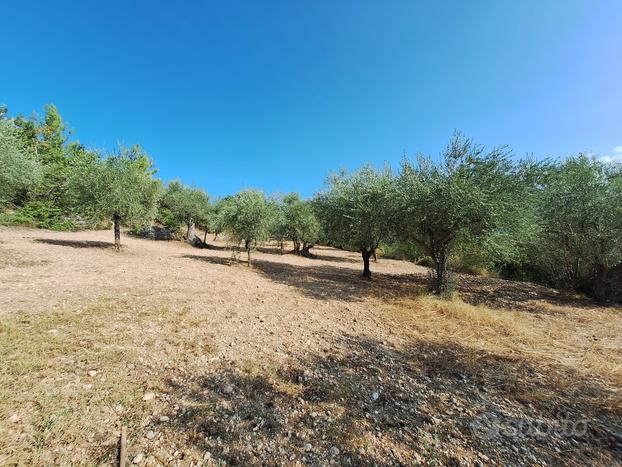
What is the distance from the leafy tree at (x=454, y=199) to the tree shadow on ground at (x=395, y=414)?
5.46 metres

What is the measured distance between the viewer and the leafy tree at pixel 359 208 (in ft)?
40.2

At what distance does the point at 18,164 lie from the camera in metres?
12.2

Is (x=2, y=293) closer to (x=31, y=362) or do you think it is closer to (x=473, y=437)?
(x=31, y=362)

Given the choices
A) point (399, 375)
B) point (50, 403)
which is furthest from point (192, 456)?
point (399, 375)

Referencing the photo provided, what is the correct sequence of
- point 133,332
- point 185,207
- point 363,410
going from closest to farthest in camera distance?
point 363,410, point 133,332, point 185,207

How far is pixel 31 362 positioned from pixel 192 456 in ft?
10.3

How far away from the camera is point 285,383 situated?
3975 mm

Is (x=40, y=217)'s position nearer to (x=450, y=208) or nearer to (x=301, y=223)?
(x=301, y=223)

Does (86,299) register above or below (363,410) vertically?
above

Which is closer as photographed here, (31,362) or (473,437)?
(473,437)

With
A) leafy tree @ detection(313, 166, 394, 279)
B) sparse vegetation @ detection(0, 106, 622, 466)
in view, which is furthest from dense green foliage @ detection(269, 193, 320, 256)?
sparse vegetation @ detection(0, 106, 622, 466)

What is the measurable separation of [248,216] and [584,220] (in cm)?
1571

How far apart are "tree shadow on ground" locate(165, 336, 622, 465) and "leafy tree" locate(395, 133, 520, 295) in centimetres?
546

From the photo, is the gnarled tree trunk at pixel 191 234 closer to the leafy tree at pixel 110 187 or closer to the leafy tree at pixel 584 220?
the leafy tree at pixel 110 187
